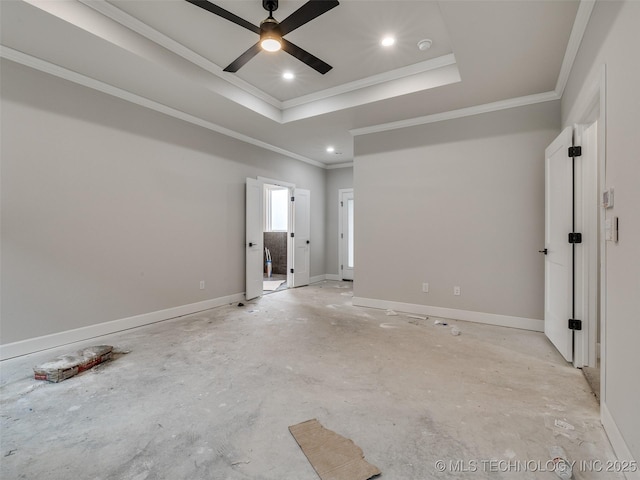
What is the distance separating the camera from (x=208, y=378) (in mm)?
2418

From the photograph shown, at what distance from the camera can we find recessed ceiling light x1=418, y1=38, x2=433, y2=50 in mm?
2937

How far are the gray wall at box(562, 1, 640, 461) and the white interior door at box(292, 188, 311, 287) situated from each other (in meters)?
5.05

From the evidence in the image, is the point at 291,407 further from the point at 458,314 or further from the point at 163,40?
the point at 163,40

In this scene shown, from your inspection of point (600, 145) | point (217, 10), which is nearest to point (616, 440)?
point (600, 145)

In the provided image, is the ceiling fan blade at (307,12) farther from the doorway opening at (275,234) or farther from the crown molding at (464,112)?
the doorway opening at (275,234)

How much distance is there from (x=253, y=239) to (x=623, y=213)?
461 centimetres

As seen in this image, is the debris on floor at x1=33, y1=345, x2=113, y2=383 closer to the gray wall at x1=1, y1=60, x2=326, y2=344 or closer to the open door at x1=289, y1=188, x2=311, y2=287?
the gray wall at x1=1, y1=60, x2=326, y2=344

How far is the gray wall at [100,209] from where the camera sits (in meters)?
2.82

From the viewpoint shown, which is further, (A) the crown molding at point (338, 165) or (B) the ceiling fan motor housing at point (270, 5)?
(A) the crown molding at point (338, 165)

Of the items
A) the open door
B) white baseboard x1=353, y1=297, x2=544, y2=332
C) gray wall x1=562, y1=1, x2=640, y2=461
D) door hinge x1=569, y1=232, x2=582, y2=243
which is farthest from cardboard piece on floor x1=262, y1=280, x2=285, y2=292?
gray wall x1=562, y1=1, x2=640, y2=461

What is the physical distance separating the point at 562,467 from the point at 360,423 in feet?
3.31

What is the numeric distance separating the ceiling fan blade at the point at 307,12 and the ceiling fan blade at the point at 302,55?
0.43 feet

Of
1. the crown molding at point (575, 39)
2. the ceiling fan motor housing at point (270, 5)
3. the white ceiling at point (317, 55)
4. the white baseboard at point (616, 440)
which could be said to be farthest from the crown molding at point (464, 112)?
the white baseboard at point (616, 440)

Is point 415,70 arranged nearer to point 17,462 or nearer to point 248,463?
point 248,463
